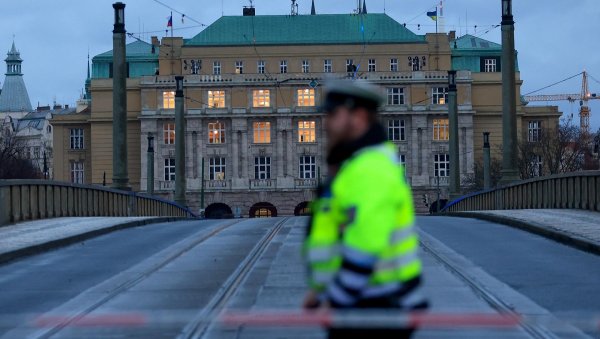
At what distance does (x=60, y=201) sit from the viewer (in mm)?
34562

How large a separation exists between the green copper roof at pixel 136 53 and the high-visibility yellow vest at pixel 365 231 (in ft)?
372

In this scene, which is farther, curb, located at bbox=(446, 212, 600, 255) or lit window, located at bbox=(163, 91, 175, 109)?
lit window, located at bbox=(163, 91, 175, 109)

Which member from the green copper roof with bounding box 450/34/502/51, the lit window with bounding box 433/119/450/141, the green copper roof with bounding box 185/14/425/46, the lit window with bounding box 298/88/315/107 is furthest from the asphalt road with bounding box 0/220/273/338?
the green copper roof with bounding box 450/34/502/51

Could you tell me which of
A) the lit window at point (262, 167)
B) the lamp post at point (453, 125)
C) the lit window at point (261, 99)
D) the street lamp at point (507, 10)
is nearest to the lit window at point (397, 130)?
the lit window at point (261, 99)

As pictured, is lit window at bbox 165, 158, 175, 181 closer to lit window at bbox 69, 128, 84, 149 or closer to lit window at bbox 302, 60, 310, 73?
lit window at bbox 69, 128, 84, 149

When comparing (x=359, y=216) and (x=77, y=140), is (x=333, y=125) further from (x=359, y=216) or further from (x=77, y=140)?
(x=77, y=140)

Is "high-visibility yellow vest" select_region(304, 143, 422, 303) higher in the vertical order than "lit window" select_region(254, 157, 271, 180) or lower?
lower

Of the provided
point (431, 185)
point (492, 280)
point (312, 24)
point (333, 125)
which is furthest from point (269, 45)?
point (333, 125)

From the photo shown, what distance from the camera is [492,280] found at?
1725 centimetres

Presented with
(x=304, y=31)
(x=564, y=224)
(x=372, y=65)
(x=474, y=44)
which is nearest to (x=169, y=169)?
(x=304, y=31)

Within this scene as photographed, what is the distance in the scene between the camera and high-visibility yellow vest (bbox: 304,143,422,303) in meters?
5.42

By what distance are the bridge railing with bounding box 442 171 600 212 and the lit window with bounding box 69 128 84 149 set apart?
72.0 m

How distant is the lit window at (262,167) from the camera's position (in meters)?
112

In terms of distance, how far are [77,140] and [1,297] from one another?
10386 cm
